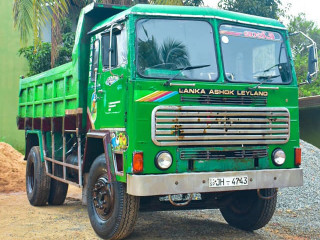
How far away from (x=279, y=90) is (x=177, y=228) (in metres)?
2.27

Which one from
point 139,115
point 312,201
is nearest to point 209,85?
point 139,115

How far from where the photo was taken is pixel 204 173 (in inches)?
208

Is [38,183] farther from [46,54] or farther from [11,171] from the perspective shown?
[46,54]

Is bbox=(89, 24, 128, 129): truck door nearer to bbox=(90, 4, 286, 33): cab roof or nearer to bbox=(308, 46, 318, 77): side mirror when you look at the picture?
bbox=(90, 4, 286, 33): cab roof

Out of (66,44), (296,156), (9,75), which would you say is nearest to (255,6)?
(66,44)

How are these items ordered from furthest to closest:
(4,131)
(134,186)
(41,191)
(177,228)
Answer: (4,131) < (41,191) < (177,228) < (134,186)

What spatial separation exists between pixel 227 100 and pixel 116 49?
1385mm

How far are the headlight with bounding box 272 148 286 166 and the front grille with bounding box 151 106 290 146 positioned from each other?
0.36ft

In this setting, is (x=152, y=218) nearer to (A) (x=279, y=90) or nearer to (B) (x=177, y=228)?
(B) (x=177, y=228)

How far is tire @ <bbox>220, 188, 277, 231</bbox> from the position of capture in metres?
6.25

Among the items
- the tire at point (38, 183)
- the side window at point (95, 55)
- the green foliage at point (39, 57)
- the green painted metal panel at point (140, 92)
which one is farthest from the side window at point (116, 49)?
the green foliage at point (39, 57)

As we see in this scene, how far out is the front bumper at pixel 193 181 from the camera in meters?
5.03

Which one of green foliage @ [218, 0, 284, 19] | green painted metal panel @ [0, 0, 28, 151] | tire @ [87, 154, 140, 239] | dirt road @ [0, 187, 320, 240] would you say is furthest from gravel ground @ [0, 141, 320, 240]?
green foliage @ [218, 0, 284, 19]

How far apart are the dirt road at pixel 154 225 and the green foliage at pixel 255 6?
38.1 ft
